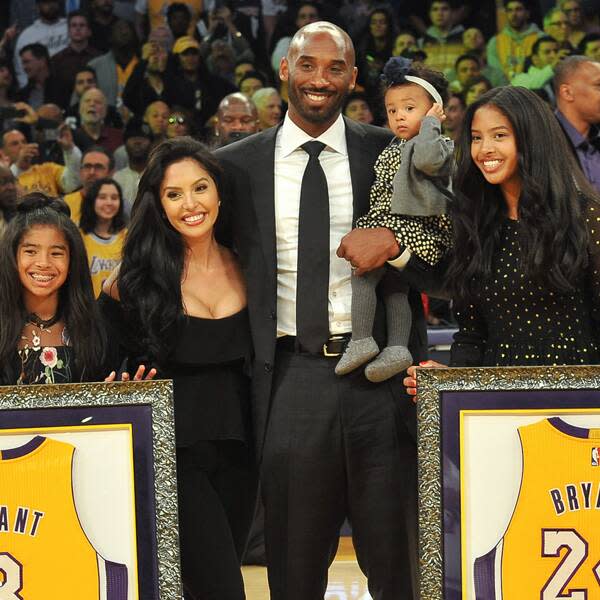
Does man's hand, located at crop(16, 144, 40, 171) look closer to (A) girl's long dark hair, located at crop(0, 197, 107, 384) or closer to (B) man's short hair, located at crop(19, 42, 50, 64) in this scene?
(B) man's short hair, located at crop(19, 42, 50, 64)

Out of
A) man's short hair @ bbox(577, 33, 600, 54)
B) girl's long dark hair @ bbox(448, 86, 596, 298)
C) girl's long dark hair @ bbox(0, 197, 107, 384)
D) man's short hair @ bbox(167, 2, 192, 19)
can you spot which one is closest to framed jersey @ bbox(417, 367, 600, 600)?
girl's long dark hair @ bbox(448, 86, 596, 298)

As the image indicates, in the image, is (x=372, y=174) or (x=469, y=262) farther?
(x=372, y=174)

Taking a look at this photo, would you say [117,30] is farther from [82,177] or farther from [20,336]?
[20,336]

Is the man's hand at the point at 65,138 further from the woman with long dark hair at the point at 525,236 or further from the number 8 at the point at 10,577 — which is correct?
the number 8 at the point at 10,577

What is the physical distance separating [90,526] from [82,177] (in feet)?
15.6

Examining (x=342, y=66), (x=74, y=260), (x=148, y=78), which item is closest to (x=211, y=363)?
(x=74, y=260)

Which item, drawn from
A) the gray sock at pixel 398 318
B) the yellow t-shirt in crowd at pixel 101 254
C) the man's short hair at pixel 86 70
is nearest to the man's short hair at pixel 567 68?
the yellow t-shirt in crowd at pixel 101 254

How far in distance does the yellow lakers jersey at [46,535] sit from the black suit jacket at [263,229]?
0.60 metres

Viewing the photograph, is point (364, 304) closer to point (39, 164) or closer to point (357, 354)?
point (357, 354)

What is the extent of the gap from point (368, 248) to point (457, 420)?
56 cm

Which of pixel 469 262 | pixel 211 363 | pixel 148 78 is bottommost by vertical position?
pixel 211 363

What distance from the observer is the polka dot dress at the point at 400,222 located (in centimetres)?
323

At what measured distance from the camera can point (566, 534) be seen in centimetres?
281

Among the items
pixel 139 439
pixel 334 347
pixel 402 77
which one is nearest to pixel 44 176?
pixel 402 77
